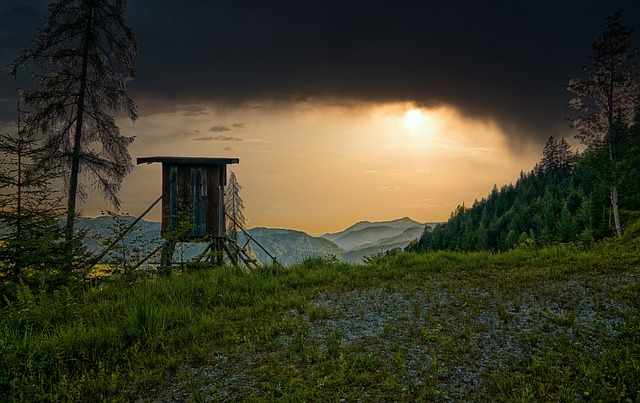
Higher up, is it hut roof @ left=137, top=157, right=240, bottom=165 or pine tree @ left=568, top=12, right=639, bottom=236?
pine tree @ left=568, top=12, right=639, bottom=236

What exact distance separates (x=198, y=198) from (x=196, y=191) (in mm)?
335

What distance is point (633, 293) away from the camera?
27.6ft

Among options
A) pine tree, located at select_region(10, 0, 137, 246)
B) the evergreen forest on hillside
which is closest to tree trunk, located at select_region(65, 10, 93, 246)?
pine tree, located at select_region(10, 0, 137, 246)

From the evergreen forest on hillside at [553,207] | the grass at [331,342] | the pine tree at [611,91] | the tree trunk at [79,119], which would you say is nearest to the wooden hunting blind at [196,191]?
the tree trunk at [79,119]

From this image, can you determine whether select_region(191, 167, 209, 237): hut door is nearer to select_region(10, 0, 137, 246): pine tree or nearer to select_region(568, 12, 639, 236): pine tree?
select_region(10, 0, 137, 246): pine tree

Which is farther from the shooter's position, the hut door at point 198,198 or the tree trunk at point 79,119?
the hut door at point 198,198

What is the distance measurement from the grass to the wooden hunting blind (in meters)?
6.16

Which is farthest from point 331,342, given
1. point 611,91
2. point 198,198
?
point 611,91

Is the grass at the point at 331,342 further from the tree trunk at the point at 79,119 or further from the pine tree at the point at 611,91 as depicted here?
the pine tree at the point at 611,91

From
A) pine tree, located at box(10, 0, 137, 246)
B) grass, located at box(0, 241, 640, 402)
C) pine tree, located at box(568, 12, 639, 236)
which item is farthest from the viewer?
pine tree, located at box(568, 12, 639, 236)

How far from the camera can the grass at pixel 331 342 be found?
493cm

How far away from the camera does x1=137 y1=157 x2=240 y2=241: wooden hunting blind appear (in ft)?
52.8

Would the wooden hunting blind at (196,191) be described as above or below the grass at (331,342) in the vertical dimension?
above

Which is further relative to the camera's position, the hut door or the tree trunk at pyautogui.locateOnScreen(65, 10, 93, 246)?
the hut door
